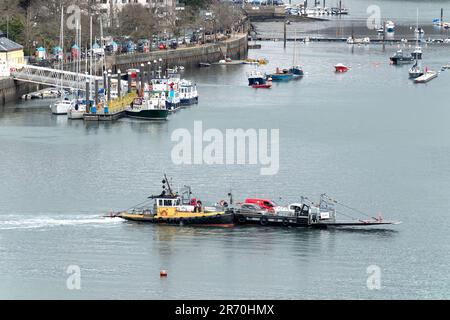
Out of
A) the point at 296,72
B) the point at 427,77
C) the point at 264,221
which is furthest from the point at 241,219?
the point at 427,77

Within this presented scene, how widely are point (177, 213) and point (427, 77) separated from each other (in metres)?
30.7

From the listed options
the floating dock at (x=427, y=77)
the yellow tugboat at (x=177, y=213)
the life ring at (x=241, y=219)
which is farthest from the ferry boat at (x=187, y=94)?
the life ring at (x=241, y=219)

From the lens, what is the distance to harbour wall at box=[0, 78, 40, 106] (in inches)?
1797

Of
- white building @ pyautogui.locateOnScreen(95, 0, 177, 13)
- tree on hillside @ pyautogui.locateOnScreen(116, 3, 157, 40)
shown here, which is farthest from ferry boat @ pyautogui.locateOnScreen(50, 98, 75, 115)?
white building @ pyautogui.locateOnScreen(95, 0, 177, 13)

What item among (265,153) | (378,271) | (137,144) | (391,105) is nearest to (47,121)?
(137,144)

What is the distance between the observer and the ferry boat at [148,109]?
42562 mm

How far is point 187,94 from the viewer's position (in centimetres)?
4662

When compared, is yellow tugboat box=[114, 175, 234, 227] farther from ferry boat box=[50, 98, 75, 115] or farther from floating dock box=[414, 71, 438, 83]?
floating dock box=[414, 71, 438, 83]

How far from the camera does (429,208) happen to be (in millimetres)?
29219

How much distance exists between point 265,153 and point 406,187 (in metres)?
5.07

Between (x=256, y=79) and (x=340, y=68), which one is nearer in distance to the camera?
(x=256, y=79)

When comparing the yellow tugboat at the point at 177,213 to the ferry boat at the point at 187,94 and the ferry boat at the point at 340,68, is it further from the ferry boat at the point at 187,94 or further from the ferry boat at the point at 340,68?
the ferry boat at the point at 340,68

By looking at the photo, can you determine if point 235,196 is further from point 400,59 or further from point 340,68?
point 400,59

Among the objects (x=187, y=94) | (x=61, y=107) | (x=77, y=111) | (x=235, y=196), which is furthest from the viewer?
(x=187, y=94)
